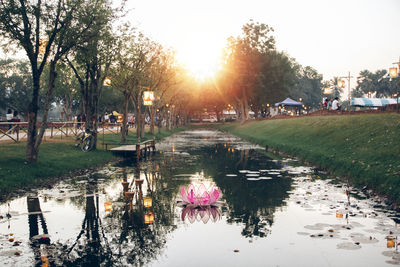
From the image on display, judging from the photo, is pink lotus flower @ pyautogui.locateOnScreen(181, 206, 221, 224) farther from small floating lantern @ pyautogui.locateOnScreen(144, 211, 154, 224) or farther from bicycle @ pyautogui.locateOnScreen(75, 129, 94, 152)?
bicycle @ pyautogui.locateOnScreen(75, 129, 94, 152)

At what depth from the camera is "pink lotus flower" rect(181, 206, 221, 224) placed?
9.71 metres

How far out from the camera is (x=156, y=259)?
681 cm

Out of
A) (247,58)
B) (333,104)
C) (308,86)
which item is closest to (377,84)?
(308,86)

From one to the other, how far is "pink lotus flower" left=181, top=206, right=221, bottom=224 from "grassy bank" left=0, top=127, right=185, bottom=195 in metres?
6.48

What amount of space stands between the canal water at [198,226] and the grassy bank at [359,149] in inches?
38.4

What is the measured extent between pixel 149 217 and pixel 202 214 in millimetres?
1461

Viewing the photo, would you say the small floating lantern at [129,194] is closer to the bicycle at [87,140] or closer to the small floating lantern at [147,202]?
the small floating lantern at [147,202]

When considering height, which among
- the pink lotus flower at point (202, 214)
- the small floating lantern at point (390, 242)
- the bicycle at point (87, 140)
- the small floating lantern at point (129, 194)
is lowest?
the pink lotus flower at point (202, 214)

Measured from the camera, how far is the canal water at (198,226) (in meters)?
6.89

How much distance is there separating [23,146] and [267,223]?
1772cm

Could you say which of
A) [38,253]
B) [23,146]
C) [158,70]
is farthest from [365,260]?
[158,70]

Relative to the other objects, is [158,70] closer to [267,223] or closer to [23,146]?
[23,146]

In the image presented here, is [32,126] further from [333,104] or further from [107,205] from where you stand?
[333,104]

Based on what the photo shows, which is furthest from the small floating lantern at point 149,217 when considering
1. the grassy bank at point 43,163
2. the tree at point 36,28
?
the tree at point 36,28
